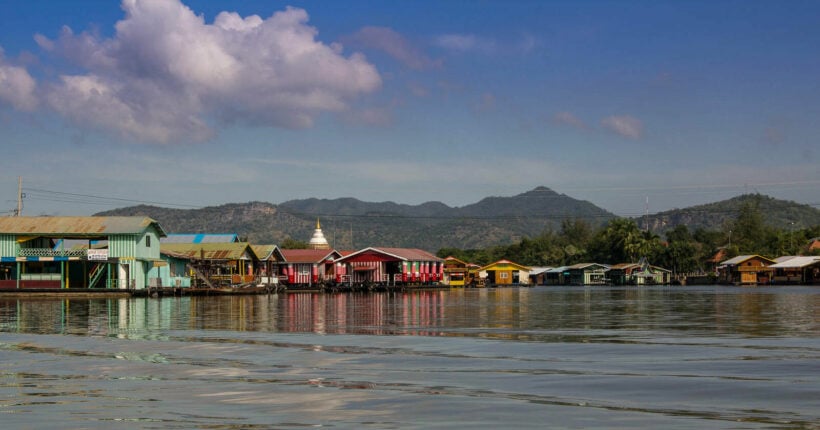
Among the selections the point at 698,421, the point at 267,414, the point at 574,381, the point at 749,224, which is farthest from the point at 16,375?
the point at 749,224

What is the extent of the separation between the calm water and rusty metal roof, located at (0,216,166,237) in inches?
1900

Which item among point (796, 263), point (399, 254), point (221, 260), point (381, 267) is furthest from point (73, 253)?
point (796, 263)

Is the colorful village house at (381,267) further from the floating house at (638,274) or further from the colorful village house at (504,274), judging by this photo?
the floating house at (638,274)

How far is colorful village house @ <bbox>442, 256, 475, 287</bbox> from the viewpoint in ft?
451

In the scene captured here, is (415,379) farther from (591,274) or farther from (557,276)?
(557,276)

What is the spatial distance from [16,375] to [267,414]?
6.49 metres

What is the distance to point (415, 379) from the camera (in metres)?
13.9

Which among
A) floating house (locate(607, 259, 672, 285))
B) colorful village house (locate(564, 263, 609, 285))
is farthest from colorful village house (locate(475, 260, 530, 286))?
floating house (locate(607, 259, 672, 285))

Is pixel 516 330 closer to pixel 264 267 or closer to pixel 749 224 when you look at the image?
pixel 264 267

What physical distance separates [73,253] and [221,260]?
1648 centimetres

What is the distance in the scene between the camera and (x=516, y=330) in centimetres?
2552

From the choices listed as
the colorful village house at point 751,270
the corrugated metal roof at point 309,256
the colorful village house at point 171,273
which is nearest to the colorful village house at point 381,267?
the corrugated metal roof at point 309,256

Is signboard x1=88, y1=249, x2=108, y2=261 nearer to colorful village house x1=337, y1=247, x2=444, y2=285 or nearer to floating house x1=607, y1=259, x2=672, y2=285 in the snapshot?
colorful village house x1=337, y1=247, x2=444, y2=285

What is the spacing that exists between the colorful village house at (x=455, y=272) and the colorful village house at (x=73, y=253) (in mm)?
68642
